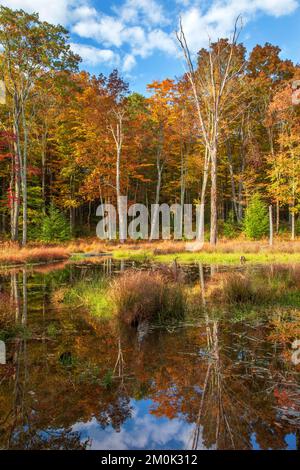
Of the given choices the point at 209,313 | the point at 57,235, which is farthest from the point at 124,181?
the point at 209,313

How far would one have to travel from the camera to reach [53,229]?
26.5 m

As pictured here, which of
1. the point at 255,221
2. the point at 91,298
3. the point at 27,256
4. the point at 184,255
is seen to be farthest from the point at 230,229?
the point at 91,298

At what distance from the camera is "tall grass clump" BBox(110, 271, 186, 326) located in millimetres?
6258

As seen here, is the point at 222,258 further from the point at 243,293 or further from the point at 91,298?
the point at 91,298

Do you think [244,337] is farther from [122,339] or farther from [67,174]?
[67,174]

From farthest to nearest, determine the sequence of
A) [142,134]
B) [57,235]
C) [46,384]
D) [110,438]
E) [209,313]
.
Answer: [142,134]
[57,235]
[209,313]
[46,384]
[110,438]

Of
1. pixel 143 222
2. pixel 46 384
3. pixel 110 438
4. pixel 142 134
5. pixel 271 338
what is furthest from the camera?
pixel 143 222

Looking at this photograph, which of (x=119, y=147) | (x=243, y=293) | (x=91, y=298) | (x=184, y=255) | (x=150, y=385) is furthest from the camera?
(x=119, y=147)

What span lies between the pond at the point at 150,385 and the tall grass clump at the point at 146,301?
323 millimetres

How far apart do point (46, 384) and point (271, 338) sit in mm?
3184

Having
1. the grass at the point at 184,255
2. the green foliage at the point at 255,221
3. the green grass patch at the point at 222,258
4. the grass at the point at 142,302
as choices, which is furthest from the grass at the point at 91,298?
the green foliage at the point at 255,221

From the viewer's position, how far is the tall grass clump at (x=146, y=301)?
626 centimetres

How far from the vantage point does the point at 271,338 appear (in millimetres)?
5168

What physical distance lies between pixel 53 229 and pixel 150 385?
23.9m
